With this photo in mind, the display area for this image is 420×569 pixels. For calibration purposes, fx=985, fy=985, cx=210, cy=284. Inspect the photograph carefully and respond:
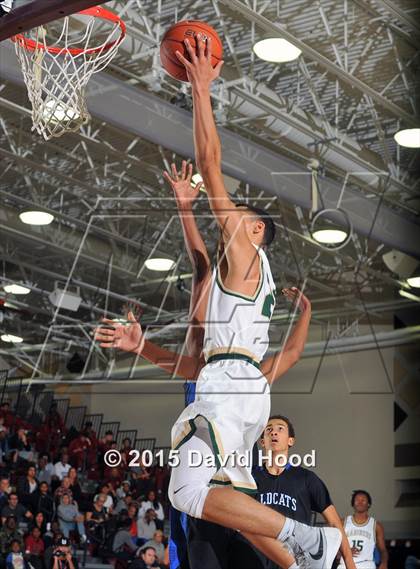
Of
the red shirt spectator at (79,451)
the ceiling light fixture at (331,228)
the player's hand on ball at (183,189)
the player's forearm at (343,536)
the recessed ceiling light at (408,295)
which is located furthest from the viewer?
the recessed ceiling light at (408,295)

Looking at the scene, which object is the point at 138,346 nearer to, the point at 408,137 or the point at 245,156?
the point at 245,156

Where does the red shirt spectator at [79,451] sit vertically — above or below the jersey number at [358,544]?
above

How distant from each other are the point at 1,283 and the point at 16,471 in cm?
565

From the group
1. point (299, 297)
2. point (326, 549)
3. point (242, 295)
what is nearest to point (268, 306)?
point (242, 295)

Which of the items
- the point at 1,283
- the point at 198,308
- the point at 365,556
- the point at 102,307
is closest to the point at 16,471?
the point at 1,283

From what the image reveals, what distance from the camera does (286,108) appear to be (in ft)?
41.1

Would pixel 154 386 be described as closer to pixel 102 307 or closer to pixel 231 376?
pixel 102 307

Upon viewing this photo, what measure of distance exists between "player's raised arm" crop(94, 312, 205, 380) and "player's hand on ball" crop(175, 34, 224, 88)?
109 cm

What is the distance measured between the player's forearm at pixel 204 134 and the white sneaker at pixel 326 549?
5.60ft

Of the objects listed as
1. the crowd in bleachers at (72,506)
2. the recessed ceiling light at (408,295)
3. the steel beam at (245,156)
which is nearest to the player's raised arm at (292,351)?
the steel beam at (245,156)

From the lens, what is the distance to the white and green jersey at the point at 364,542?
7.82 metres

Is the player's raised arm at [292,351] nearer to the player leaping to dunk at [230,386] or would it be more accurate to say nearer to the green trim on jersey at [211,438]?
the player leaping to dunk at [230,386]

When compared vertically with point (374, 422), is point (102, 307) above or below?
above

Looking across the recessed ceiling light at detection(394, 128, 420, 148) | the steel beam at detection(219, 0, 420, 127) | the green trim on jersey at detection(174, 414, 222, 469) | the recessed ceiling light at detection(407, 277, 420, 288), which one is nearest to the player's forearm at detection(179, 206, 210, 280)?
the green trim on jersey at detection(174, 414, 222, 469)
